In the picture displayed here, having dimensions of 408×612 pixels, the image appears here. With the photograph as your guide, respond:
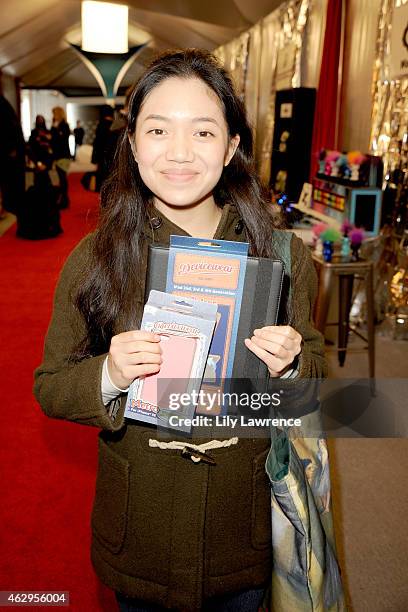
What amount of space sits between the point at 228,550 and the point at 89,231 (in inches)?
29.3

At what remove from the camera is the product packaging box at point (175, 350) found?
1.09 metres

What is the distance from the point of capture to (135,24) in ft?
51.6

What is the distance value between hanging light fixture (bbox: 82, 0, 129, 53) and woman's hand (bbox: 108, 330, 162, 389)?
12.1 m

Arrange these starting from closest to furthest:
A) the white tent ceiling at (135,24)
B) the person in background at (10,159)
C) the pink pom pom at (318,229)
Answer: the pink pom pom at (318,229)
the person in background at (10,159)
the white tent ceiling at (135,24)

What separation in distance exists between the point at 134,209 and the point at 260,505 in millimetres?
677

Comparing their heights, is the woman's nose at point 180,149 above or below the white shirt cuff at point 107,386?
above

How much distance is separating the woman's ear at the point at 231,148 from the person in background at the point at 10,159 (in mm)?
8829

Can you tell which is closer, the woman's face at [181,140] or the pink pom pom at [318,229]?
the woman's face at [181,140]

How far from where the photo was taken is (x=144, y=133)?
1.22 metres

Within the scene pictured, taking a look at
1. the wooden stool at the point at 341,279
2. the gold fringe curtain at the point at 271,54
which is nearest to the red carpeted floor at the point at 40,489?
the wooden stool at the point at 341,279

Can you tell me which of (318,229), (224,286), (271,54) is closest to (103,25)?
(271,54)

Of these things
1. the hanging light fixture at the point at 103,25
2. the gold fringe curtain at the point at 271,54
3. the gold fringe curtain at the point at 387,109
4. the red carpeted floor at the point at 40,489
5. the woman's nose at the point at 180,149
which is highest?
the hanging light fixture at the point at 103,25

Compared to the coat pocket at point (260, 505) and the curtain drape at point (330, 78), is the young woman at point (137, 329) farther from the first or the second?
the curtain drape at point (330, 78)

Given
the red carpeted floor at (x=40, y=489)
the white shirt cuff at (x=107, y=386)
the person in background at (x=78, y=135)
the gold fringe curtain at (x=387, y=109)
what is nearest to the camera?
the white shirt cuff at (x=107, y=386)
